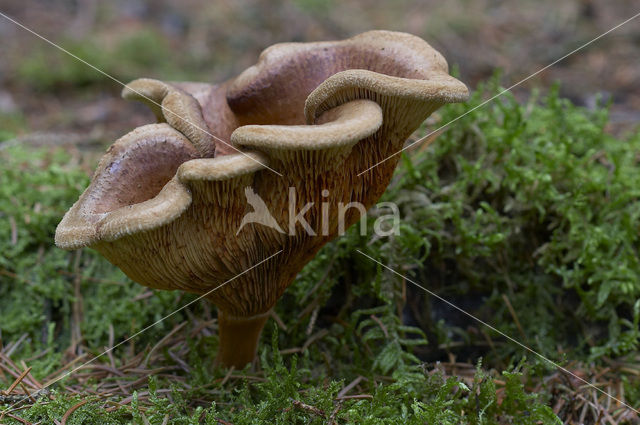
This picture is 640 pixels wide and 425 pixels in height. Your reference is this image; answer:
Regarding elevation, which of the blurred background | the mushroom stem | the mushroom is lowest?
the mushroom stem

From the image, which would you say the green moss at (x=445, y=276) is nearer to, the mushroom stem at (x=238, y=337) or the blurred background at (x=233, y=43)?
the mushroom stem at (x=238, y=337)

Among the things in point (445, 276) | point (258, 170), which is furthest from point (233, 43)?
point (258, 170)

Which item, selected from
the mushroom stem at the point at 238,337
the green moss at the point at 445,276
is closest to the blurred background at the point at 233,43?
the green moss at the point at 445,276

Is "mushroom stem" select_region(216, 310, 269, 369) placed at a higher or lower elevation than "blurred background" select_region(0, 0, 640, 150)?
lower

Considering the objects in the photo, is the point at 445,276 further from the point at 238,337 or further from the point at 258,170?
the point at 258,170

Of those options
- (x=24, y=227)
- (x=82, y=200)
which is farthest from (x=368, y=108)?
(x=24, y=227)

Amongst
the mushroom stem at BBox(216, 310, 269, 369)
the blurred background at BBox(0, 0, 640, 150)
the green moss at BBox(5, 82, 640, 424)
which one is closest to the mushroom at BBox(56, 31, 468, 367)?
the mushroom stem at BBox(216, 310, 269, 369)

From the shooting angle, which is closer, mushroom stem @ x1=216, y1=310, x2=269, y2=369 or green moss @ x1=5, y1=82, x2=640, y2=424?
mushroom stem @ x1=216, y1=310, x2=269, y2=369

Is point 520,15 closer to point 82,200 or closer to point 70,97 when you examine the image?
point 70,97

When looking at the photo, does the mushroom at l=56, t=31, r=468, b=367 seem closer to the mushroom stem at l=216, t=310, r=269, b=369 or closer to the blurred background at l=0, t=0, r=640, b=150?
the mushroom stem at l=216, t=310, r=269, b=369
